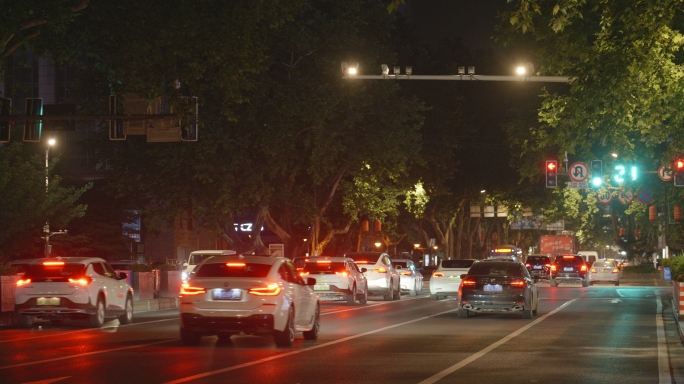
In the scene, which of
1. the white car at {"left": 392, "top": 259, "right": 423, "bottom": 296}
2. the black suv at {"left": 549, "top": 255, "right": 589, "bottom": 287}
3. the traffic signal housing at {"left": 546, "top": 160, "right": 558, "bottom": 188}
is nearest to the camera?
the traffic signal housing at {"left": 546, "top": 160, "right": 558, "bottom": 188}

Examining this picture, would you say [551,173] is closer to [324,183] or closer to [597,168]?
[597,168]

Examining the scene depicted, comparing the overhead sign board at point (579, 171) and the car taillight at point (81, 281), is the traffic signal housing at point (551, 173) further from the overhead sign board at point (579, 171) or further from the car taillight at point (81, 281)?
the car taillight at point (81, 281)

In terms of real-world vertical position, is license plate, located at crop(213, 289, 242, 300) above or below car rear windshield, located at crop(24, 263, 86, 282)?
below

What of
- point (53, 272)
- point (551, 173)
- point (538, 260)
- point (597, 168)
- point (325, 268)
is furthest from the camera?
point (538, 260)

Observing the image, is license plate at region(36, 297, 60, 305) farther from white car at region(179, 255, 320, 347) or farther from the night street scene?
white car at region(179, 255, 320, 347)

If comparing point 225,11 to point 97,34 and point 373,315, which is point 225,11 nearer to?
point 97,34

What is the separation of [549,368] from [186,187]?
121 feet

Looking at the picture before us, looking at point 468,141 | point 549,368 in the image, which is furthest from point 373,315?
point 468,141

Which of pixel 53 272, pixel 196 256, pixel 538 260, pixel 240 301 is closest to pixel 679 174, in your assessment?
pixel 196 256

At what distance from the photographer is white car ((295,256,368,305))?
1412 inches

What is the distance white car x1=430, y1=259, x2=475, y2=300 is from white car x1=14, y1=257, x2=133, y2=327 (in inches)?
685

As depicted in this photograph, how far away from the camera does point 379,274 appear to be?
41312 millimetres

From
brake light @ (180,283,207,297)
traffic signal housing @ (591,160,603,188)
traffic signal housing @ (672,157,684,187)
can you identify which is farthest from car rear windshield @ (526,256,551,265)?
brake light @ (180,283,207,297)

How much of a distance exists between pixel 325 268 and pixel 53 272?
12731 millimetres
